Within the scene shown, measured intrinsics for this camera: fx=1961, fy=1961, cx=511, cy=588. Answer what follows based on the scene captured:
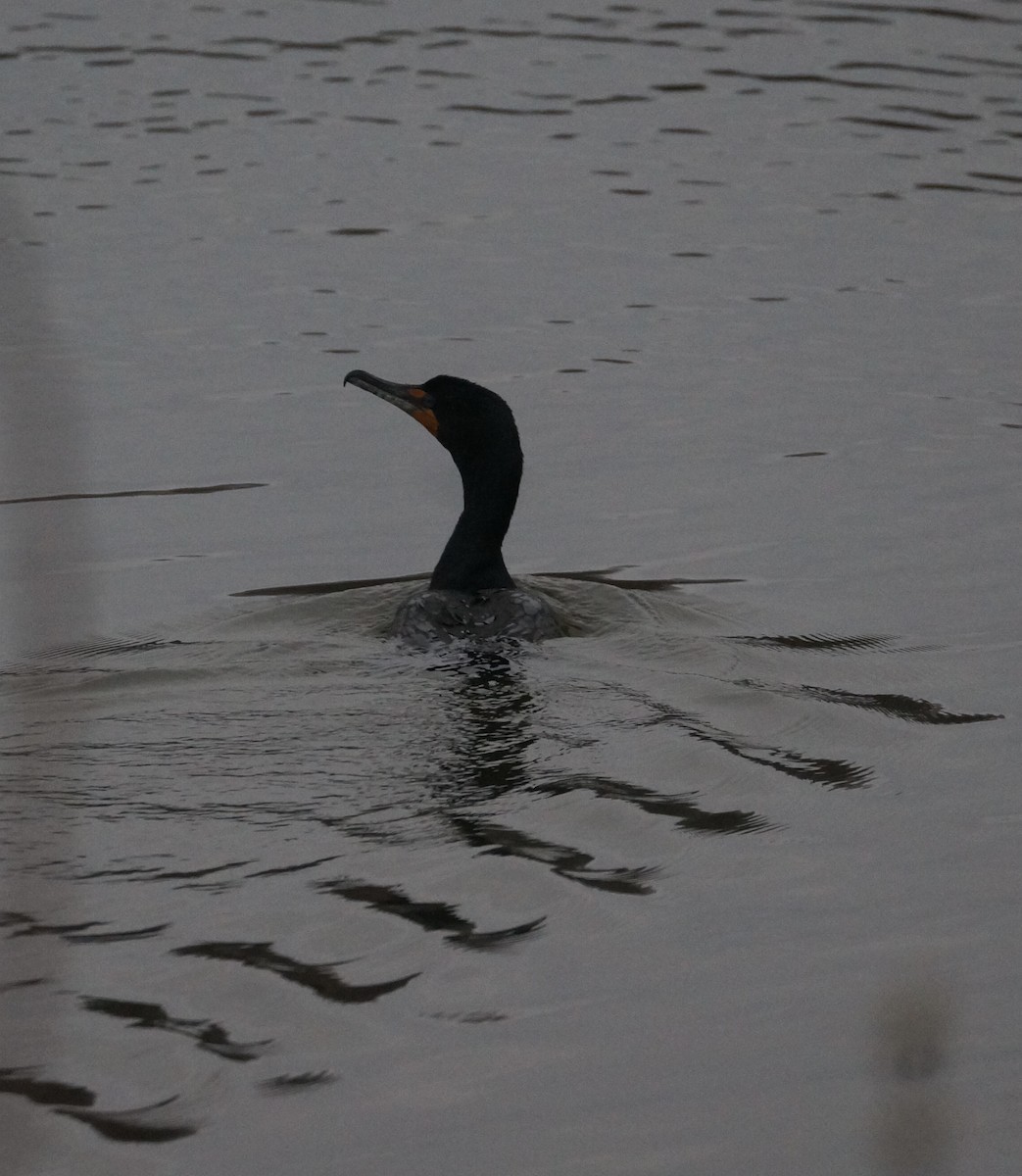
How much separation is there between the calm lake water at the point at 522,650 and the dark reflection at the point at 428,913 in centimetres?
2

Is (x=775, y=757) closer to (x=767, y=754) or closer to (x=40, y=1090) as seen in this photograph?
(x=767, y=754)

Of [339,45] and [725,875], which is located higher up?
[339,45]

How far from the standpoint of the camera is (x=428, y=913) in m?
5.02

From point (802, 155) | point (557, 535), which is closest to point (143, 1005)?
point (557, 535)

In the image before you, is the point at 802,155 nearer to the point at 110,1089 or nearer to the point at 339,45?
the point at 339,45

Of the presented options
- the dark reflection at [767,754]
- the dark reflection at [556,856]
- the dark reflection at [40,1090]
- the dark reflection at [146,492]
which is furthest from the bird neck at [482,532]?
the dark reflection at [40,1090]

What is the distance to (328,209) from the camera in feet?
52.4

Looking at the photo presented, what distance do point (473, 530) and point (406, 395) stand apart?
0.89 meters

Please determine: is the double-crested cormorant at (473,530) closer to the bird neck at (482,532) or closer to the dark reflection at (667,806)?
the bird neck at (482,532)

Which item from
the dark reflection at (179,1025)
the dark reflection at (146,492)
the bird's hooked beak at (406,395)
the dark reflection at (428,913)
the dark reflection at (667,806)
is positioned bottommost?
the dark reflection at (146,492)

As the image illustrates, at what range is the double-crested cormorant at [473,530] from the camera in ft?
25.0

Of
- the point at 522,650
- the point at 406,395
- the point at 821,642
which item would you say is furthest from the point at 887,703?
the point at 406,395

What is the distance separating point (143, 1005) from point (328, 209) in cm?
1226

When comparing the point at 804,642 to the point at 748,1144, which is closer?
the point at 748,1144
